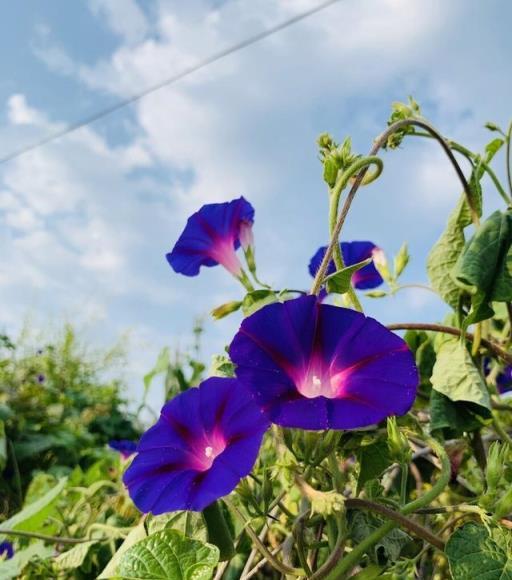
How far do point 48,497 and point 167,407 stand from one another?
483 mm

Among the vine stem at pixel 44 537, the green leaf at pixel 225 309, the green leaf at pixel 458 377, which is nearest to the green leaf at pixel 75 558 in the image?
the vine stem at pixel 44 537

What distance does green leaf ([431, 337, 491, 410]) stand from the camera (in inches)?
27.2

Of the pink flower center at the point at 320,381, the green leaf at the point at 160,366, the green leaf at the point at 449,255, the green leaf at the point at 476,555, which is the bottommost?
the green leaf at the point at 476,555

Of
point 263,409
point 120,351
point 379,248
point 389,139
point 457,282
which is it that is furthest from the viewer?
point 120,351

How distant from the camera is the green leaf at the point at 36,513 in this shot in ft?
3.13

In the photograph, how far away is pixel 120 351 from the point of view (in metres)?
6.15

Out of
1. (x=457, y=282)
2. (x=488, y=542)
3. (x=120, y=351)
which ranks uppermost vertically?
(x=120, y=351)

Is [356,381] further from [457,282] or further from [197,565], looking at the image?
[457,282]

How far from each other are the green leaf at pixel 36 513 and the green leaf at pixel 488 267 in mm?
565

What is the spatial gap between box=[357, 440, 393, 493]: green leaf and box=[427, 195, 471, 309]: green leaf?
265mm

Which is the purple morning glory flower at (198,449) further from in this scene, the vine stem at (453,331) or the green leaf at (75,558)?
the green leaf at (75,558)

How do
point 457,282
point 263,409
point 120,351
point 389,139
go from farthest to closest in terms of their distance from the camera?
point 120,351, point 457,282, point 389,139, point 263,409

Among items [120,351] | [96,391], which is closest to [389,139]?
[96,391]

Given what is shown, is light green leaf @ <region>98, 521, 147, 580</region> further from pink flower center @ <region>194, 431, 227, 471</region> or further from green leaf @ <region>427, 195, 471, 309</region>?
green leaf @ <region>427, 195, 471, 309</region>
